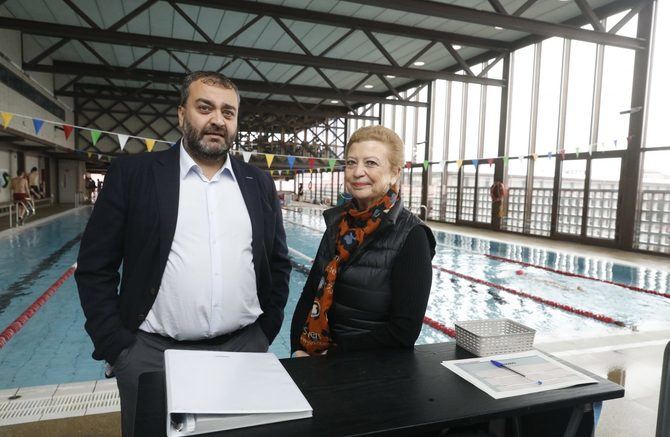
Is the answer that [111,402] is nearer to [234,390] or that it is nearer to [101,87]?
[234,390]

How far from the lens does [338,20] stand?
29.3ft

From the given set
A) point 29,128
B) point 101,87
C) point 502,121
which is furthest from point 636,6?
point 101,87

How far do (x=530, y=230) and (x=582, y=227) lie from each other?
157 centimetres

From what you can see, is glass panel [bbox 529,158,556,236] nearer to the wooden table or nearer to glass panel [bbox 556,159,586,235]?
glass panel [bbox 556,159,586,235]

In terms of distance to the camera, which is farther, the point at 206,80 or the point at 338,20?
the point at 338,20

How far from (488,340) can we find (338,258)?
0.58 metres

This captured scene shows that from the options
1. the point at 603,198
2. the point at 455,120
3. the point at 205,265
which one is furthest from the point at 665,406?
the point at 455,120

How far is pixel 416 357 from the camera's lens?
4.44 ft

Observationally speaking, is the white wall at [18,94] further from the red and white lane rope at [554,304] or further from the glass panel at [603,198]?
the glass panel at [603,198]

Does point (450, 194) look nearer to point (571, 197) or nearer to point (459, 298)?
point (571, 197)

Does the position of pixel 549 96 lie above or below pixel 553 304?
above

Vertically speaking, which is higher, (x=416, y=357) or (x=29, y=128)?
(x=29, y=128)

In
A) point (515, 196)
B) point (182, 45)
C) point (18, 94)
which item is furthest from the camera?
point (18, 94)

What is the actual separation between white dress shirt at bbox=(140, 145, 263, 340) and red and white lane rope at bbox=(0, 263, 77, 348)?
293cm
